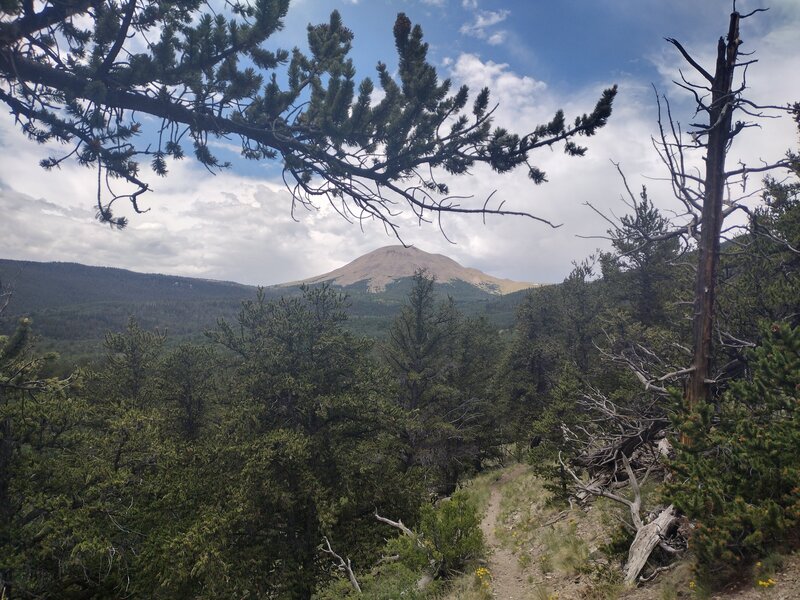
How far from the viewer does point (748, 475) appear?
4.95 m

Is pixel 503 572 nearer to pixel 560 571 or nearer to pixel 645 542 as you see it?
pixel 560 571

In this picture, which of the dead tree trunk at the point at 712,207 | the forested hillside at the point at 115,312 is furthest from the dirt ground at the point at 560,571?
the forested hillside at the point at 115,312

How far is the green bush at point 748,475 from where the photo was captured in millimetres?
4340

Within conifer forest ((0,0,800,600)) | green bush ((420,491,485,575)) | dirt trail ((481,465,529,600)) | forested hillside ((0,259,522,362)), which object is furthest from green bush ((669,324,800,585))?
forested hillside ((0,259,522,362))

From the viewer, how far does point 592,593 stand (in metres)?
5.80

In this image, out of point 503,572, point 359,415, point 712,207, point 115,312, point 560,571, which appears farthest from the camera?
point 115,312

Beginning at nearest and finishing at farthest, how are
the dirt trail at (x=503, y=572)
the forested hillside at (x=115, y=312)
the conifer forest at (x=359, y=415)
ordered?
1. the conifer forest at (x=359, y=415)
2. the dirt trail at (x=503, y=572)
3. the forested hillside at (x=115, y=312)

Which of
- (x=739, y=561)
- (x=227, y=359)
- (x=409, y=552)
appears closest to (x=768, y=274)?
(x=739, y=561)

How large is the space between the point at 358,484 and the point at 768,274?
12810 millimetres

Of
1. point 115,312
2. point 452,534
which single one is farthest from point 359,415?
point 115,312

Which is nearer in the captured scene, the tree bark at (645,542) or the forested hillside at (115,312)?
the tree bark at (645,542)

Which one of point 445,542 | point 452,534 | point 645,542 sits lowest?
point 445,542

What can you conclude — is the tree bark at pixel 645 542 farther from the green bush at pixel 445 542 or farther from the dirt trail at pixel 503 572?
the green bush at pixel 445 542

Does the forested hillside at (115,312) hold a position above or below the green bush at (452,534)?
above
